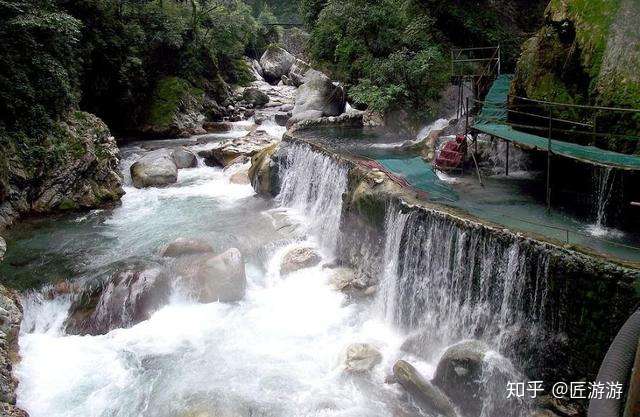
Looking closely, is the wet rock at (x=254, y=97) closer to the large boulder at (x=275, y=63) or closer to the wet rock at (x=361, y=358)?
the large boulder at (x=275, y=63)

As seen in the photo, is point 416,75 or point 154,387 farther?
point 416,75

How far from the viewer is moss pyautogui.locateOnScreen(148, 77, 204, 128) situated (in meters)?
23.2

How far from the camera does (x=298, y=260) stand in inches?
440

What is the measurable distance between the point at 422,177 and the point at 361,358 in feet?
14.3

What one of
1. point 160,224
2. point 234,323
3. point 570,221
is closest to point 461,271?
point 570,221

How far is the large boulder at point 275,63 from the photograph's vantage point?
3875cm

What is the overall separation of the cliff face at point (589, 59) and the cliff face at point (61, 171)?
41.5 ft

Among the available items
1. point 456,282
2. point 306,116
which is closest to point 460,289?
point 456,282

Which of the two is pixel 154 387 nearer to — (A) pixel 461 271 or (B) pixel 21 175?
(A) pixel 461 271

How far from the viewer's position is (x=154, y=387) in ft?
25.3

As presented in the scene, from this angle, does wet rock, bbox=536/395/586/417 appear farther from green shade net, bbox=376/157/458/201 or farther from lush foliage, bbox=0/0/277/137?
lush foliage, bbox=0/0/277/137

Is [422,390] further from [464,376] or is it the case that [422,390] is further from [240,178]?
[240,178]

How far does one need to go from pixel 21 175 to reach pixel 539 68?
13823 millimetres

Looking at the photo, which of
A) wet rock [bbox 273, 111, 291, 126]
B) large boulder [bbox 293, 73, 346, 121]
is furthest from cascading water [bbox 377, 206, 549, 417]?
wet rock [bbox 273, 111, 291, 126]
